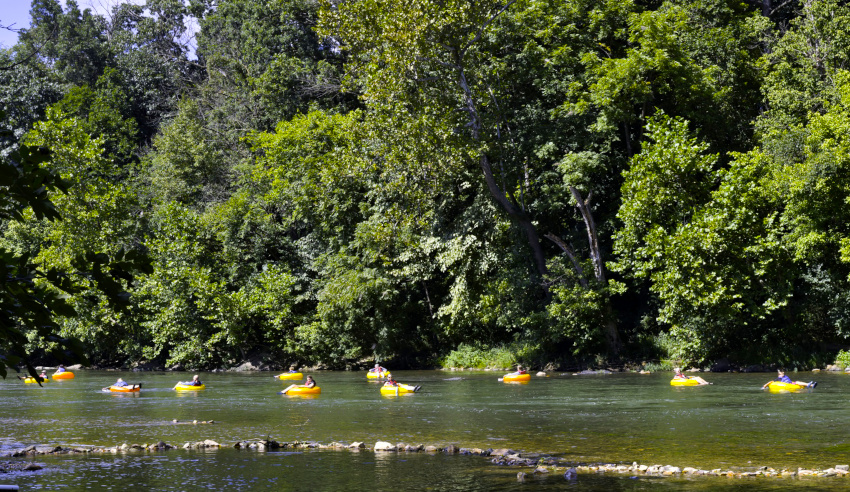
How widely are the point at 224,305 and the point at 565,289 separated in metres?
19.8

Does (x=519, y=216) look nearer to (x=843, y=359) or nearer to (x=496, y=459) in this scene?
(x=843, y=359)

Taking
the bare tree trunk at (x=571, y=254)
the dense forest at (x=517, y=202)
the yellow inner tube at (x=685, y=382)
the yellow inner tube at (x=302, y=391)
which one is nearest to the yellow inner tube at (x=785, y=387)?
→ the yellow inner tube at (x=685, y=382)

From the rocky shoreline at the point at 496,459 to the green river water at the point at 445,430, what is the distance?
1.02 ft

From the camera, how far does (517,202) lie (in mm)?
37312

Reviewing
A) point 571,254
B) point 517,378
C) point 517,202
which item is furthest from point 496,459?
point 517,202

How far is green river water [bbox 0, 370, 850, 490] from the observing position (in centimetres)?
1254

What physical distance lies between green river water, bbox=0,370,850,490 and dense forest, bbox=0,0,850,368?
453cm

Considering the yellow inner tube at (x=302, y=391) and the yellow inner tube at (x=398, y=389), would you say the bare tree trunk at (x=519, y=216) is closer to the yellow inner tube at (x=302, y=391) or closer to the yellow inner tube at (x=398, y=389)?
the yellow inner tube at (x=398, y=389)

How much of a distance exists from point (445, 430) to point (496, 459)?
160 inches

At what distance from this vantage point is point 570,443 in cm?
1564

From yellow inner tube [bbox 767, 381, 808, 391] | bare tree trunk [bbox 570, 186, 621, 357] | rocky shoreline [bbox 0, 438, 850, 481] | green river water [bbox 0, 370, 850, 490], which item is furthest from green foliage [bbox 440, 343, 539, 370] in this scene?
rocky shoreline [bbox 0, 438, 850, 481]

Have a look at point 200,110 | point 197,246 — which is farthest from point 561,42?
point 200,110

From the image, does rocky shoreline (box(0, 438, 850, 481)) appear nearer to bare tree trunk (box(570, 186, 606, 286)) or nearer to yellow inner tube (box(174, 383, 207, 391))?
yellow inner tube (box(174, 383, 207, 391))

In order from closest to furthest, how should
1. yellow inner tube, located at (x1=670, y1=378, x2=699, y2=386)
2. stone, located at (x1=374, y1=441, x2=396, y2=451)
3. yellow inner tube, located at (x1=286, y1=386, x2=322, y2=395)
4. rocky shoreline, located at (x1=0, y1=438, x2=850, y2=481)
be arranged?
rocky shoreline, located at (x1=0, y1=438, x2=850, y2=481) < stone, located at (x1=374, y1=441, x2=396, y2=451) < yellow inner tube, located at (x1=670, y1=378, x2=699, y2=386) < yellow inner tube, located at (x1=286, y1=386, x2=322, y2=395)
